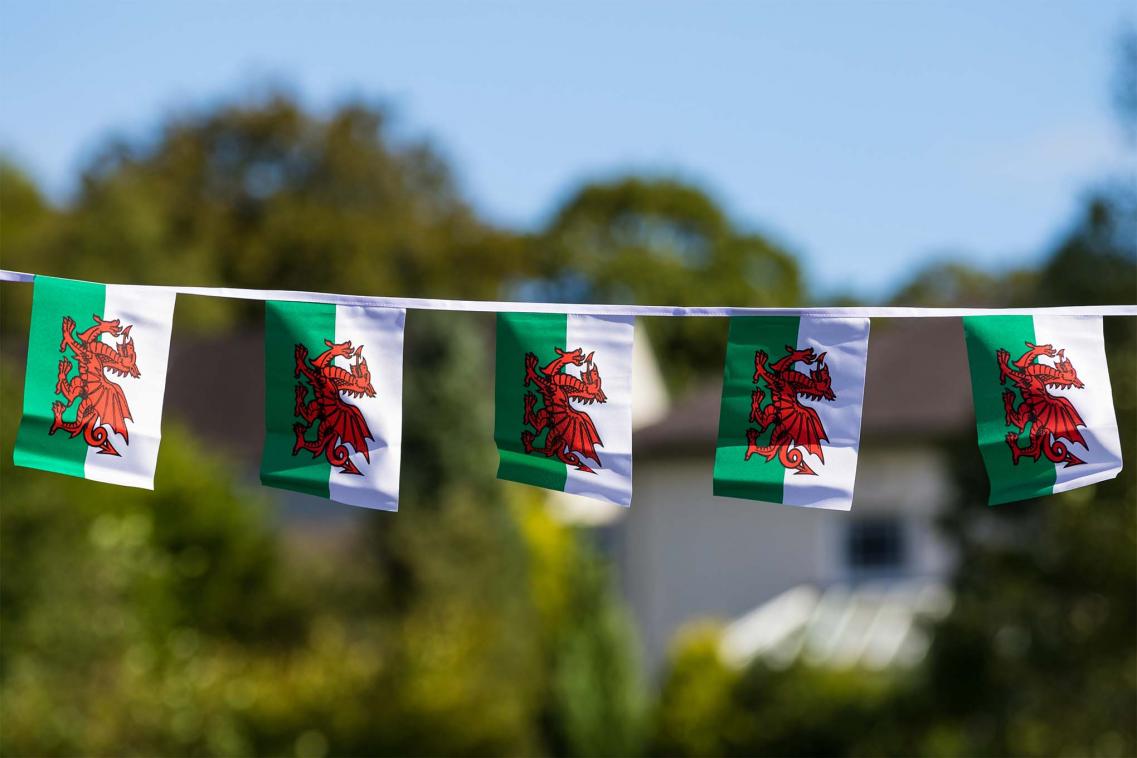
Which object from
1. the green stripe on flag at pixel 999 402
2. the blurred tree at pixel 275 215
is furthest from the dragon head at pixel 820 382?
the blurred tree at pixel 275 215

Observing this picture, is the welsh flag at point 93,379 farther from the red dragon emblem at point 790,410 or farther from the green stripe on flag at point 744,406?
the red dragon emblem at point 790,410

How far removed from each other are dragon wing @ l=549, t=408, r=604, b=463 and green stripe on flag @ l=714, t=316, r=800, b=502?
0.51m

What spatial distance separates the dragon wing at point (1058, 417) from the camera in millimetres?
6172

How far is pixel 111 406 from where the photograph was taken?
19.2ft

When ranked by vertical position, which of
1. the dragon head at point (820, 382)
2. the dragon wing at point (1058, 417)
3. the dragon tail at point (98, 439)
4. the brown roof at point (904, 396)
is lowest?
the dragon tail at point (98, 439)

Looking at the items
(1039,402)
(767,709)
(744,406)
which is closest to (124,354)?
(744,406)

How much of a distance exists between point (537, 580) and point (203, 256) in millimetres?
22033

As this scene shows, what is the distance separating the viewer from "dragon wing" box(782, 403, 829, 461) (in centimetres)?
606

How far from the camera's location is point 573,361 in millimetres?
6043

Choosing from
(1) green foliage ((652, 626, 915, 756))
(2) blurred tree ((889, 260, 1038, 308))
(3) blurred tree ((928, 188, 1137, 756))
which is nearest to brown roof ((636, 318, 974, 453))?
(1) green foliage ((652, 626, 915, 756))

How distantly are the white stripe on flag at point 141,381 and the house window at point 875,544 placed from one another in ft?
50.5

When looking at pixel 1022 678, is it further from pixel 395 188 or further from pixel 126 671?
pixel 395 188

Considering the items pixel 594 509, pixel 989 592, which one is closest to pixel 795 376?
pixel 989 592

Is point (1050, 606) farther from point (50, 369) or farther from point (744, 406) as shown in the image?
point (50, 369)
